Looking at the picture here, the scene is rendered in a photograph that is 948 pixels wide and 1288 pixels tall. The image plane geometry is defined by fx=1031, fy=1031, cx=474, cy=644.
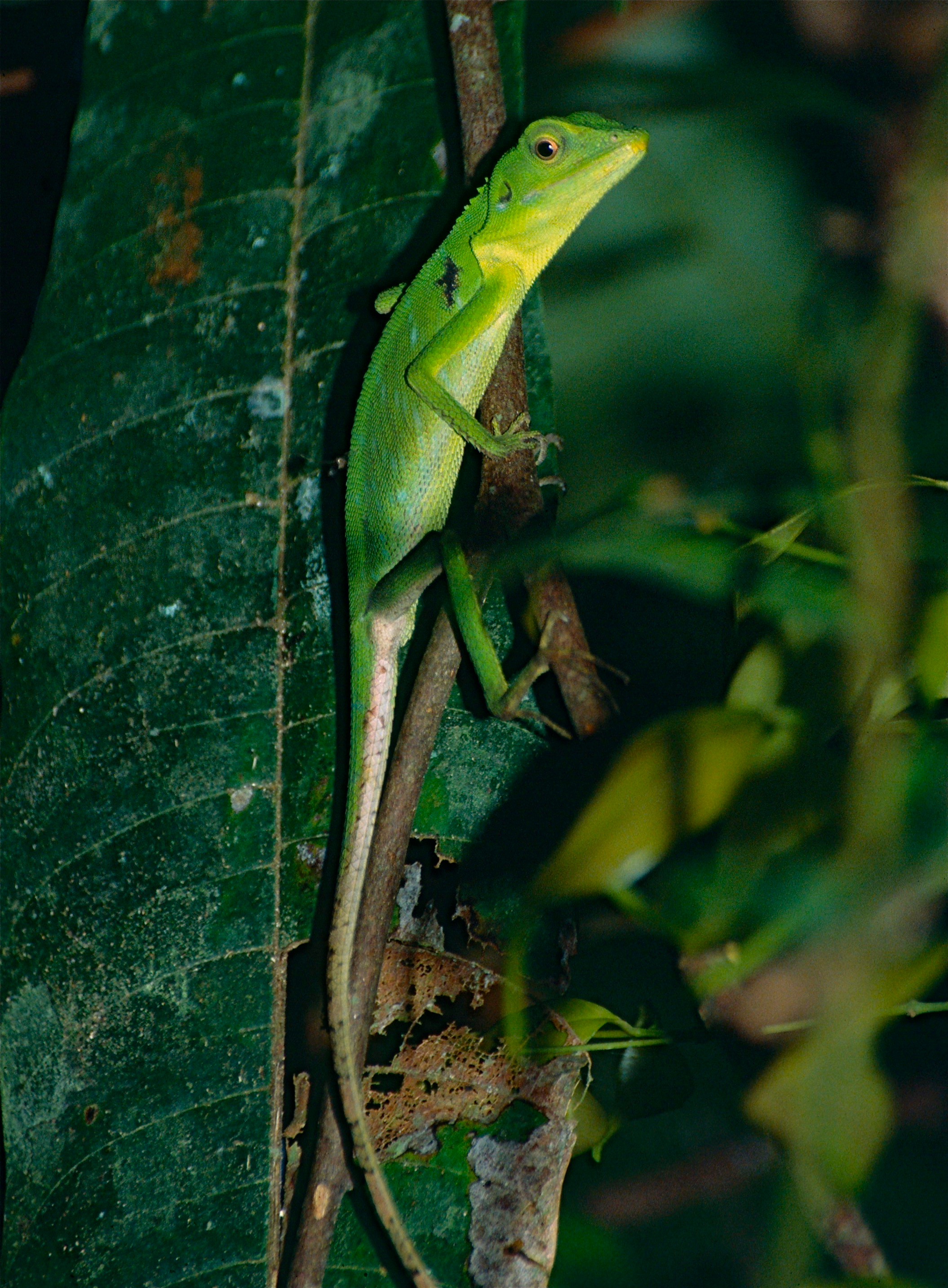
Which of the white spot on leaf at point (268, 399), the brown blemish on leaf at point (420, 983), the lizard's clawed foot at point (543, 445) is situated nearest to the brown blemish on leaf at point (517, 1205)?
the brown blemish on leaf at point (420, 983)

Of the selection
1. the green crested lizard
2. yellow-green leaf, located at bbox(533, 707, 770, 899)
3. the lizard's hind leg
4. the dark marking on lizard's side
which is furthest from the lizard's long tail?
yellow-green leaf, located at bbox(533, 707, 770, 899)

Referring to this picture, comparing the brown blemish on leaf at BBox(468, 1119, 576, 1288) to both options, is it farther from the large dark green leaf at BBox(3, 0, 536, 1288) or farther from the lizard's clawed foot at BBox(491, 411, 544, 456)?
the lizard's clawed foot at BBox(491, 411, 544, 456)

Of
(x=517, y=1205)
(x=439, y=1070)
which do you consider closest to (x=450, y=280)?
(x=439, y=1070)

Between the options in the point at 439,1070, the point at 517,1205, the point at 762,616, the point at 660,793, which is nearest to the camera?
the point at 660,793

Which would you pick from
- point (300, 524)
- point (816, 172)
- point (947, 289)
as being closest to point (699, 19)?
point (816, 172)

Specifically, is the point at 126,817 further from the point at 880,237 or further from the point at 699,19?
the point at 699,19

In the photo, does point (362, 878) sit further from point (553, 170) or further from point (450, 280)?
point (553, 170)
